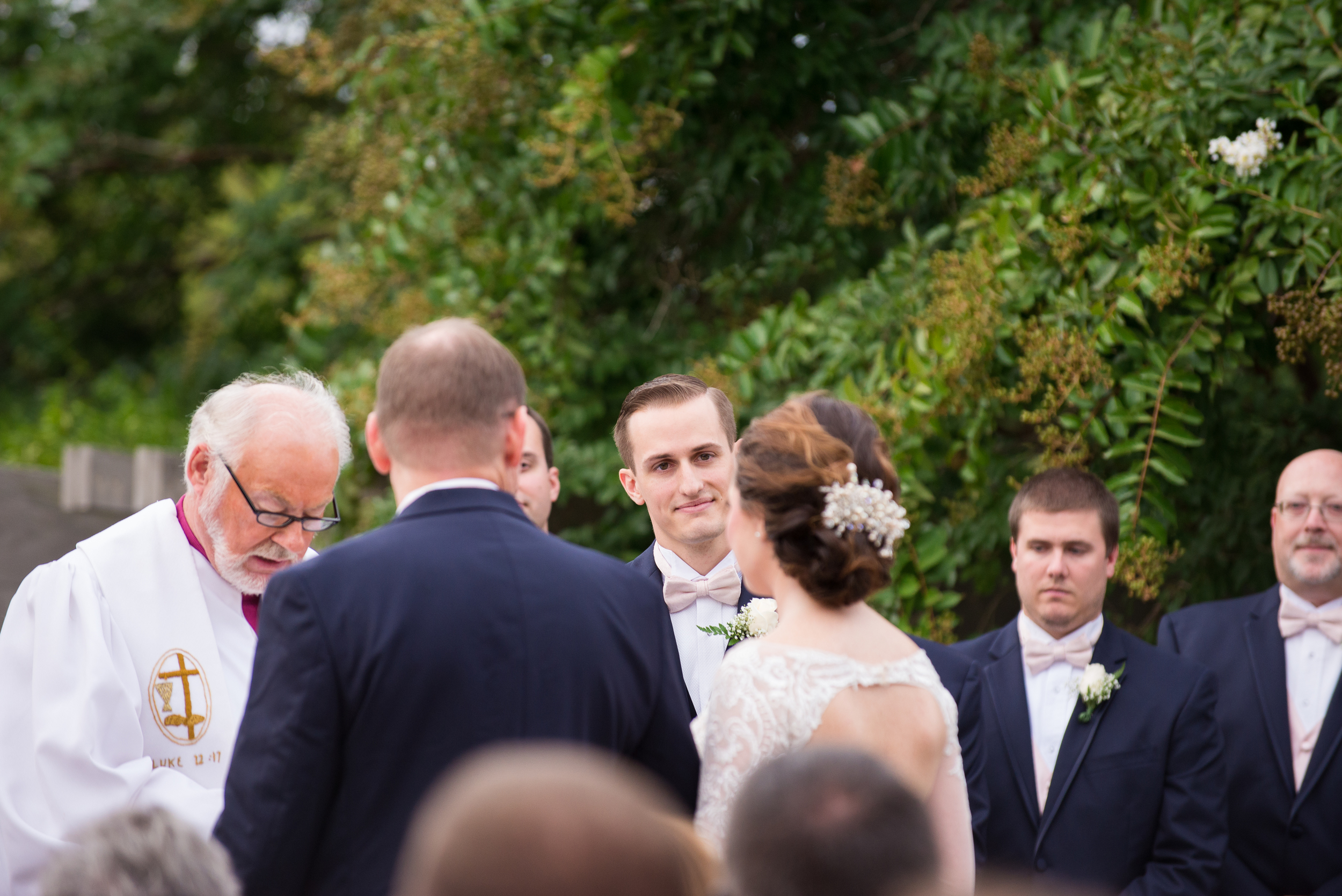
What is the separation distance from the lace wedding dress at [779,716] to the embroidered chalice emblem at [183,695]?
4.91ft

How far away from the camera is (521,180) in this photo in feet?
20.5

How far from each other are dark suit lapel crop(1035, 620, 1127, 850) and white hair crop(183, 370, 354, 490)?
7.77 ft

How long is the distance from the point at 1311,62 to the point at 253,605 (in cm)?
384

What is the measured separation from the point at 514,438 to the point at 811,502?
1.97 ft

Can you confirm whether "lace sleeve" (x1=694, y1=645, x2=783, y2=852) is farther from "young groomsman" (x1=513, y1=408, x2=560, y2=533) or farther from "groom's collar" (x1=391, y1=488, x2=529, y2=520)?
"young groomsman" (x1=513, y1=408, x2=560, y2=533)

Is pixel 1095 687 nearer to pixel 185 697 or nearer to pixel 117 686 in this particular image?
pixel 185 697

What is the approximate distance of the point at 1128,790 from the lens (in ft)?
12.4

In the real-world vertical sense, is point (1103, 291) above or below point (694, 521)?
above

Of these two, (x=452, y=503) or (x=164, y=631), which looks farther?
(x=164, y=631)

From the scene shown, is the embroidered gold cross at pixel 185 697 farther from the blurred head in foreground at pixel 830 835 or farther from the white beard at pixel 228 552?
the blurred head in foreground at pixel 830 835

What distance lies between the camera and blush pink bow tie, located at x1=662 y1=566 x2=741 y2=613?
12.2 feet

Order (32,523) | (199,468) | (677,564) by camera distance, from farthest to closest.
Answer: (32,523) → (677,564) → (199,468)

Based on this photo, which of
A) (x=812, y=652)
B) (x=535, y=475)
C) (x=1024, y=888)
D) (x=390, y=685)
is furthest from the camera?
(x=535, y=475)

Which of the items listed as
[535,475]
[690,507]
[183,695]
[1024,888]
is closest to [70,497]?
[535,475]
